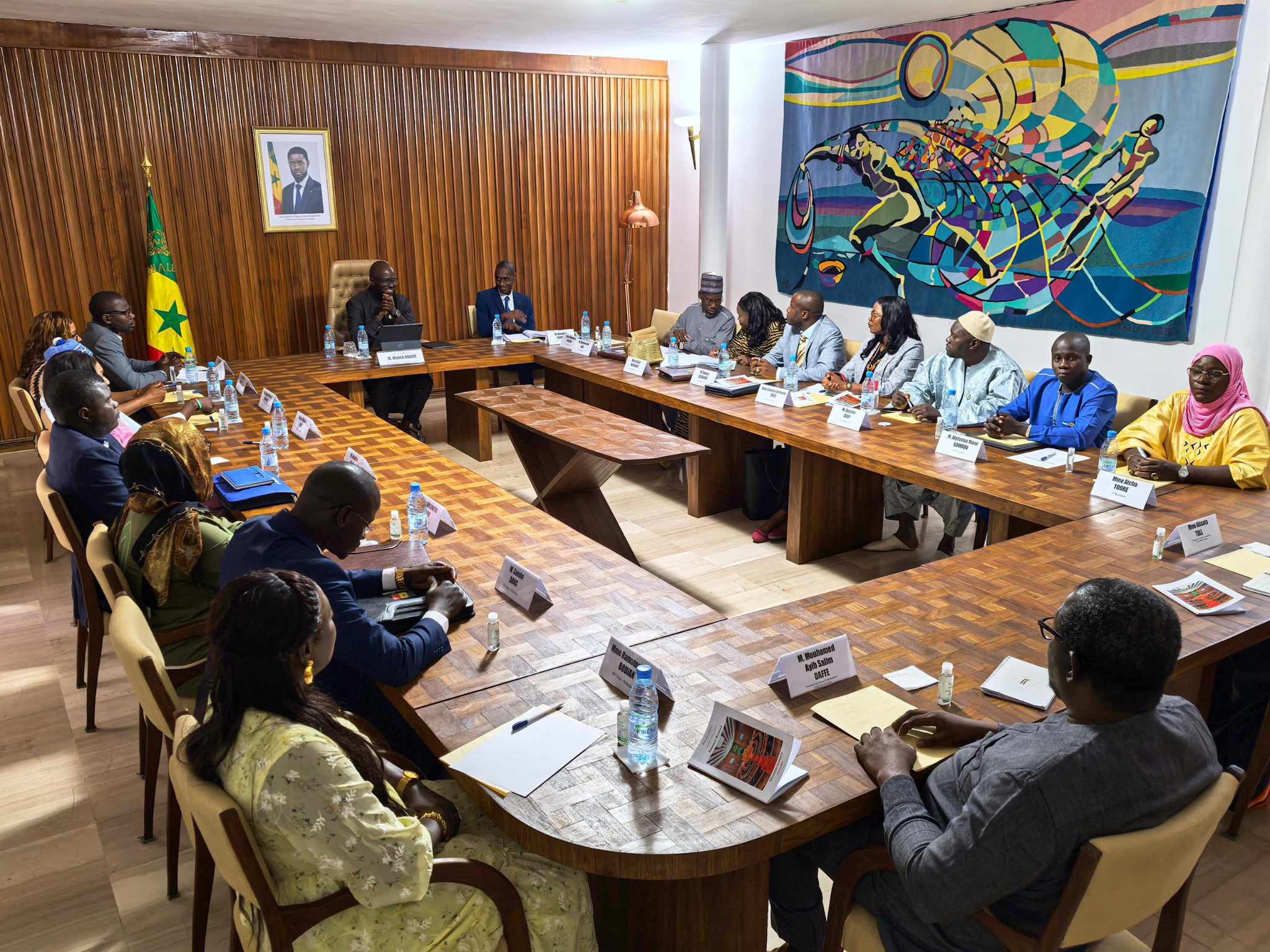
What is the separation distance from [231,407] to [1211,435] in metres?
4.16

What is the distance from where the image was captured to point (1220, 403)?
11.2 feet

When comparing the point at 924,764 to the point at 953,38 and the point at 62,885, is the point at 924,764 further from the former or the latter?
the point at 953,38

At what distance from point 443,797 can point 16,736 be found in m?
2.08

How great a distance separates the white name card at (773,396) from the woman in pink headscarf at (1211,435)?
1.59m

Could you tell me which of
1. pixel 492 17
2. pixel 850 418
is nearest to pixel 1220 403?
pixel 850 418

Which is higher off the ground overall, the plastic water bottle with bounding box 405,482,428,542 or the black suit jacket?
the black suit jacket

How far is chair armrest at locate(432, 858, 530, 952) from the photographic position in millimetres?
1591

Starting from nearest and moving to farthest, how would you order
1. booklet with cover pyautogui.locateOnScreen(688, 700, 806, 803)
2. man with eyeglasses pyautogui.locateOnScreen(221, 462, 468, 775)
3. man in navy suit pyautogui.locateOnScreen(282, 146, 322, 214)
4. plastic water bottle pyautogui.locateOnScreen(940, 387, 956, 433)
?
booklet with cover pyautogui.locateOnScreen(688, 700, 806, 803) → man with eyeglasses pyautogui.locateOnScreen(221, 462, 468, 775) → plastic water bottle pyautogui.locateOnScreen(940, 387, 956, 433) → man in navy suit pyautogui.locateOnScreen(282, 146, 322, 214)

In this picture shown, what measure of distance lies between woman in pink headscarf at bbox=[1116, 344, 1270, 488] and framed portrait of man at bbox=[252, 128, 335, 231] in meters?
5.89

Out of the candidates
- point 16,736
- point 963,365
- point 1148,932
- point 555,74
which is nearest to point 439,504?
point 16,736

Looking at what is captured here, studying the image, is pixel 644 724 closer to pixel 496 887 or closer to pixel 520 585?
pixel 496 887

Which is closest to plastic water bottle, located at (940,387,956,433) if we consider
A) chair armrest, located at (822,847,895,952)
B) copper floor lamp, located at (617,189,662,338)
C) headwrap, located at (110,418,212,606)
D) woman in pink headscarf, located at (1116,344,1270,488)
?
woman in pink headscarf, located at (1116,344,1270,488)

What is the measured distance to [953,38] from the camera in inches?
235

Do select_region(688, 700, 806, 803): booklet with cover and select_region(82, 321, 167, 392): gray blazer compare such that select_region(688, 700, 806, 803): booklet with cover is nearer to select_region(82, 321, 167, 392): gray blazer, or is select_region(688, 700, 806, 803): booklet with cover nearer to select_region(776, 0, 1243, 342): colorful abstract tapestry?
select_region(82, 321, 167, 392): gray blazer
